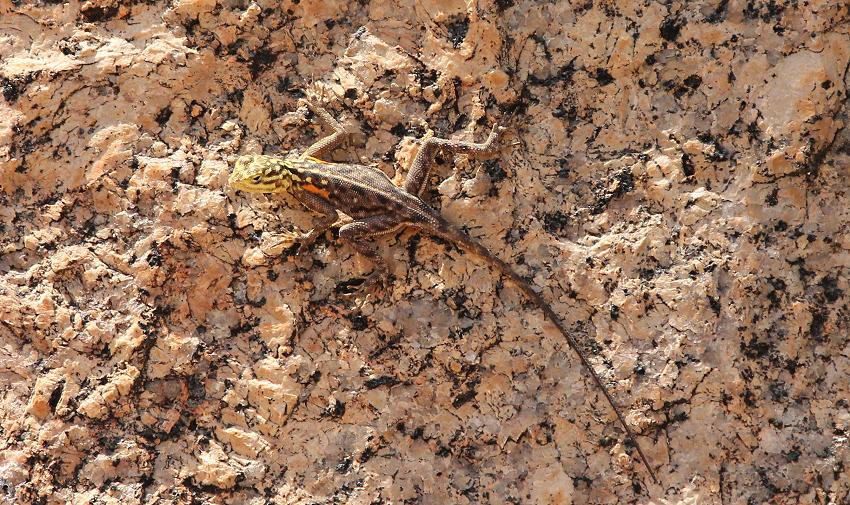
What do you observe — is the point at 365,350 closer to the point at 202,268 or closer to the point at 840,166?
the point at 202,268

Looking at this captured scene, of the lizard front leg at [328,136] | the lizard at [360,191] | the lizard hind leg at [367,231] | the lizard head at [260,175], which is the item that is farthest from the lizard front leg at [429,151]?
the lizard head at [260,175]

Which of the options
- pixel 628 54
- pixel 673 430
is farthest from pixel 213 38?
pixel 673 430

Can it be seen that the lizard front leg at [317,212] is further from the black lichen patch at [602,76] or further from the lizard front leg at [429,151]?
the black lichen patch at [602,76]

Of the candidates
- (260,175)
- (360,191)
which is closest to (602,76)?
(360,191)

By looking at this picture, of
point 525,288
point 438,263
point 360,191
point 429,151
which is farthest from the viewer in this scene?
point 360,191

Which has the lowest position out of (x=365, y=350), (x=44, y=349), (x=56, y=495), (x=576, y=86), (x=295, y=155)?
Answer: (x=56, y=495)

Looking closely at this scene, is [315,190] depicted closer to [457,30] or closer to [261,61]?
[261,61]
